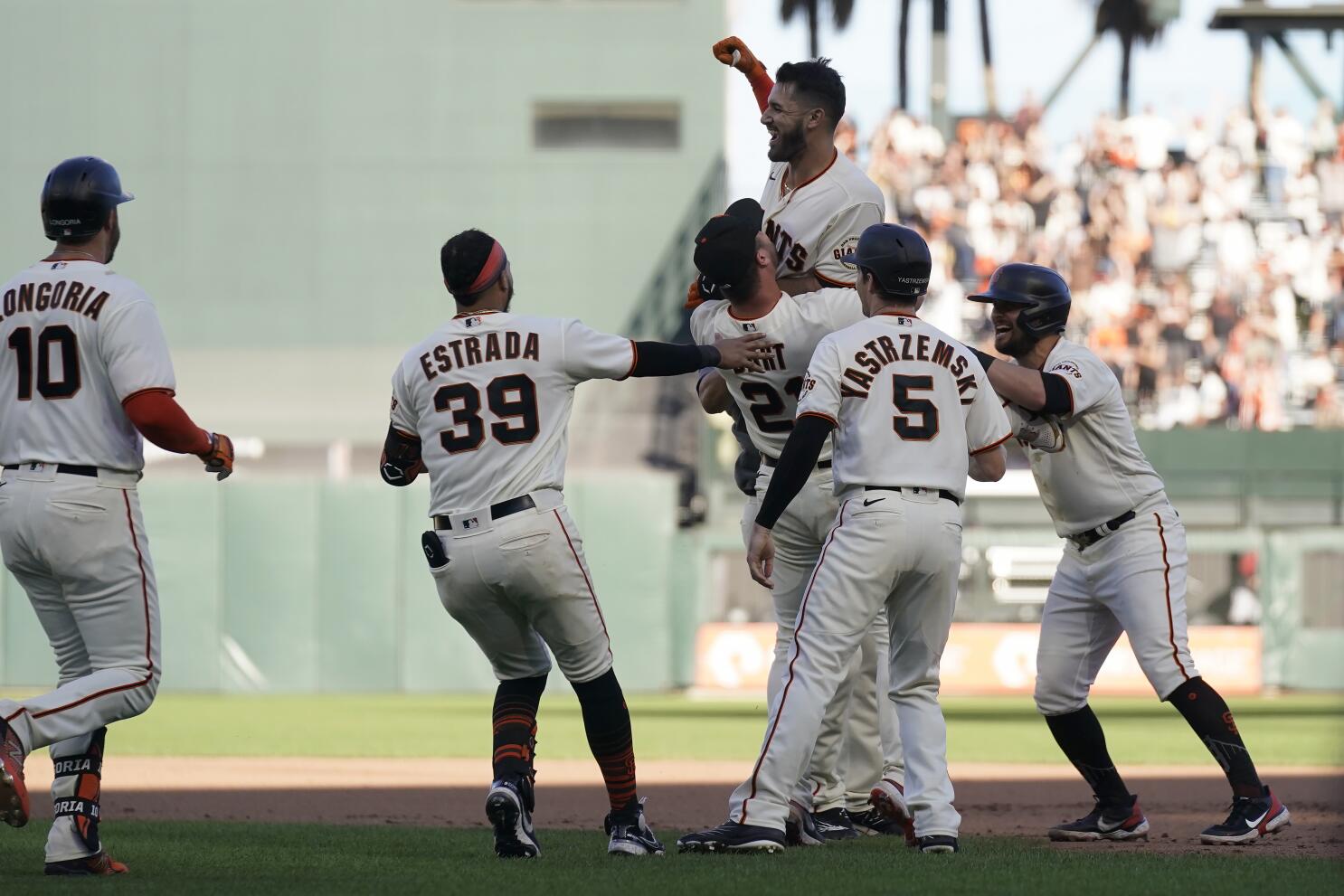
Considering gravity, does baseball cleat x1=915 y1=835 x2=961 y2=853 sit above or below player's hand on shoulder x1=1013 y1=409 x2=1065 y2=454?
below

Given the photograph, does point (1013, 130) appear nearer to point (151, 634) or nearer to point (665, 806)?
point (665, 806)

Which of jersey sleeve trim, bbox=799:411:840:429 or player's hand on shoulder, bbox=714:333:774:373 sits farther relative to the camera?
player's hand on shoulder, bbox=714:333:774:373

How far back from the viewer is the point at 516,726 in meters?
6.02

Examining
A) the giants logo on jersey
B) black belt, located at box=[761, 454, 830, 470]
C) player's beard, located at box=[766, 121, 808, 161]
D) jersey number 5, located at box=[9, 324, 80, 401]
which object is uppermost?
player's beard, located at box=[766, 121, 808, 161]

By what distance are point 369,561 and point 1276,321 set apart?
1064 centimetres

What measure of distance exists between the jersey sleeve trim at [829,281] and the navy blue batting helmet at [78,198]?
8.02ft

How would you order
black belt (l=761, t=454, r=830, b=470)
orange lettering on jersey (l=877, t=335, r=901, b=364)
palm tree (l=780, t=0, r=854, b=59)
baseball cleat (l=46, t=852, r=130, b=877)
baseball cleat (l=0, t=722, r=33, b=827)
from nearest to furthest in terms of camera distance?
baseball cleat (l=0, t=722, r=33, b=827), baseball cleat (l=46, t=852, r=130, b=877), orange lettering on jersey (l=877, t=335, r=901, b=364), black belt (l=761, t=454, r=830, b=470), palm tree (l=780, t=0, r=854, b=59)

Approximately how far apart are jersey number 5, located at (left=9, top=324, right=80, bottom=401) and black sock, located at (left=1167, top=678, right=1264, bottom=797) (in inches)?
158

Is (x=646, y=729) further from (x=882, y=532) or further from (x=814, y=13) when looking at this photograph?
(x=814, y=13)

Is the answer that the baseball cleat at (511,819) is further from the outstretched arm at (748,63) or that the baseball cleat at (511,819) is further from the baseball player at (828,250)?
the outstretched arm at (748,63)

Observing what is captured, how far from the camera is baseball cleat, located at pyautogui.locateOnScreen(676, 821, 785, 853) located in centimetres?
560

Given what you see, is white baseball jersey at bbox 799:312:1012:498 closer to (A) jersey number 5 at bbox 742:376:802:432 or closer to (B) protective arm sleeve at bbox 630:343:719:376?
(B) protective arm sleeve at bbox 630:343:719:376

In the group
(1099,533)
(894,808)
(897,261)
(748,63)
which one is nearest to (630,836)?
(894,808)

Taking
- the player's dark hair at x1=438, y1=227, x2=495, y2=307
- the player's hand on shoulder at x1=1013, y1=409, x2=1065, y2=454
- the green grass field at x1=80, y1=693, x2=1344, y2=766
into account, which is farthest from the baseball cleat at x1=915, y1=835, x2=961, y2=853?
Result: the green grass field at x1=80, y1=693, x2=1344, y2=766
